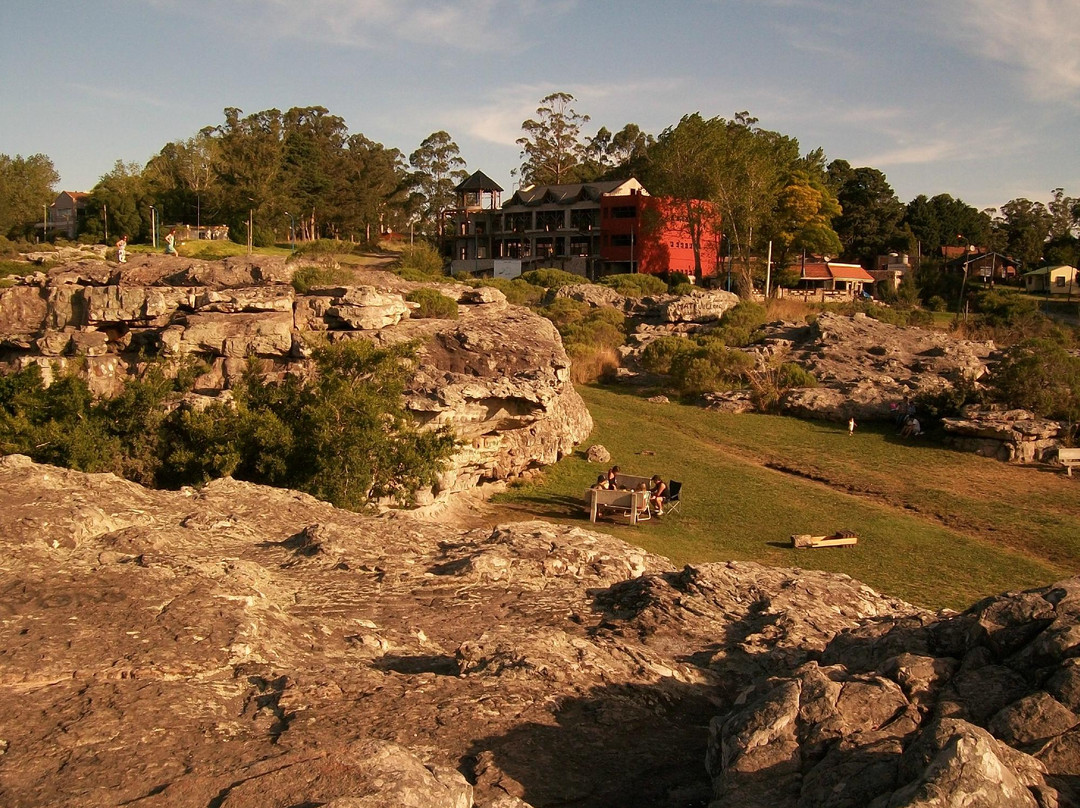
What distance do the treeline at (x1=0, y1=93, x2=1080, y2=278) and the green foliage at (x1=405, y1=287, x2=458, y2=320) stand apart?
131ft

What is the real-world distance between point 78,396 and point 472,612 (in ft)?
A: 47.4

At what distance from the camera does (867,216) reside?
Answer: 88250 mm

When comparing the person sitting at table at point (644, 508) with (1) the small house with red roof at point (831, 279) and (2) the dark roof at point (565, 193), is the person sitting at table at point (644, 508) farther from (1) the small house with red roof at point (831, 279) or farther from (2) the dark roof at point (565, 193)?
(2) the dark roof at point (565, 193)

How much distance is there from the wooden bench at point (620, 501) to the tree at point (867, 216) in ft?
253

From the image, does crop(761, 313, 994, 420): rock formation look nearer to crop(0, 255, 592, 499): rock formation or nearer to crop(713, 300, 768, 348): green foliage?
crop(713, 300, 768, 348): green foliage

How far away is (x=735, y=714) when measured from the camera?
16.1ft

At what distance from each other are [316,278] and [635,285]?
32854 mm

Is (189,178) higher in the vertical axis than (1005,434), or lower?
higher

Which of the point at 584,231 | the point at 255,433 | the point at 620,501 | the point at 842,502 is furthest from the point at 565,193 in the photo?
the point at 255,433

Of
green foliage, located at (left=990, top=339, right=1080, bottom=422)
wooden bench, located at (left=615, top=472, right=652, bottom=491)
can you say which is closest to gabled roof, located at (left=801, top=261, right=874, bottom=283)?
green foliage, located at (left=990, top=339, right=1080, bottom=422)

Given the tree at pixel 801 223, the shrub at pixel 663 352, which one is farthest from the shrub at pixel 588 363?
the tree at pixel 801 223

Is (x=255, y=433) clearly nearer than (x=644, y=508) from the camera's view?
Yes

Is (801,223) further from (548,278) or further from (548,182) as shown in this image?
(548,182)

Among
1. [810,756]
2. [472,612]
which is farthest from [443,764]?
[472,612]
